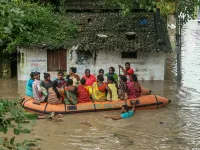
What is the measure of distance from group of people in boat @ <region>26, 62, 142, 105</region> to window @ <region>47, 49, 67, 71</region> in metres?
4.16

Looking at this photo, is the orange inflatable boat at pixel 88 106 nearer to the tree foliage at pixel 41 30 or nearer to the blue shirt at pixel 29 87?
the blue shirt at pixel 29 87

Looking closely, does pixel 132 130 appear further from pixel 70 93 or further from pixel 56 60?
pixel 56 60

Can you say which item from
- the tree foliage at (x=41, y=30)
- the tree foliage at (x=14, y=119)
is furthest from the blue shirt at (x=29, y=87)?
the tree foliage at (x=14, y=119)

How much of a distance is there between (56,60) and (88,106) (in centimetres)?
512

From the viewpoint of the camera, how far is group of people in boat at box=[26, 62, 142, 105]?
10773mm

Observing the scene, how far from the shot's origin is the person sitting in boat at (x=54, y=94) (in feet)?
35.1

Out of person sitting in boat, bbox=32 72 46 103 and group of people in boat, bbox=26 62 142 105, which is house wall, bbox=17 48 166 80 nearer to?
group of people in boat, bbox=26 62 142 105

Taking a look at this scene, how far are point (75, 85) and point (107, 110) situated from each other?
1197 millimetres

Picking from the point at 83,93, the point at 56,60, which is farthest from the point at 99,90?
the point at 56,60

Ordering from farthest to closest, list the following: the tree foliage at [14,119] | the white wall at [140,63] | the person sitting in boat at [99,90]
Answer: the white wall at [140,63] → the person sitting in boat at [99,90] → the tree foliage at [14,119]

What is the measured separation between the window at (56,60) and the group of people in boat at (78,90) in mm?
4161

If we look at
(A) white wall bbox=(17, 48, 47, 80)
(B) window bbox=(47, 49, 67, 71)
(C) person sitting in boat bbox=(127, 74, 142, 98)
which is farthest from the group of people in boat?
(A) white wall bbox=(17, 48, 47, 80)

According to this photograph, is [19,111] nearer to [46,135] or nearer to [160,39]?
[46,135]

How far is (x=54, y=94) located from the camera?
35.2 ft
